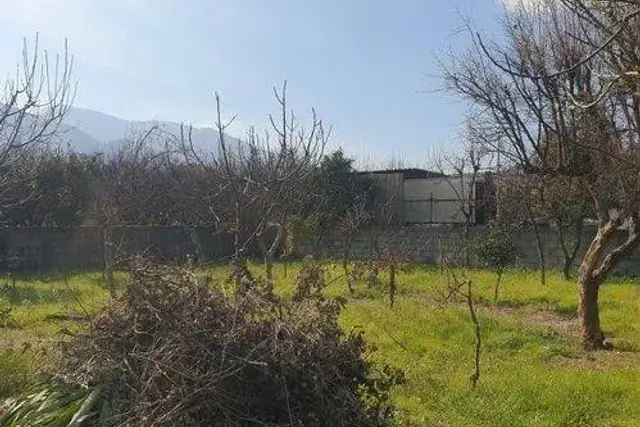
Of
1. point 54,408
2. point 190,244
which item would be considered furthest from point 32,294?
point 54,408

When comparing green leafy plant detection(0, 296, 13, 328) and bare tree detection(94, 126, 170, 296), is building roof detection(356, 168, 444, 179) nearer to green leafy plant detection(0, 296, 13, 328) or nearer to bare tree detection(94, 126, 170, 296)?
bare tree detection(94, 126, 170, 296)

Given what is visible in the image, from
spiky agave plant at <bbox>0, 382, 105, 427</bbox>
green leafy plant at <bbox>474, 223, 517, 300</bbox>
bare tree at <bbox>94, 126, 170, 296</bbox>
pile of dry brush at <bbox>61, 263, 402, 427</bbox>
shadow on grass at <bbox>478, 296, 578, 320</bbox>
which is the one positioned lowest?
shadow on grass at <bbox>478, 296, 578, 320</bbox>

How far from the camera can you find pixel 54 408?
3680mm

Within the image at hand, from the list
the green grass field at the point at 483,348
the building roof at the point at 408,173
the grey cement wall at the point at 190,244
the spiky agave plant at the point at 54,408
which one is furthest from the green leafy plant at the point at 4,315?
the building roof at the point at 408,173

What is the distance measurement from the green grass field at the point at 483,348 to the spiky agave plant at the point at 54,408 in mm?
273

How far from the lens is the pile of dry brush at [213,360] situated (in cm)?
348

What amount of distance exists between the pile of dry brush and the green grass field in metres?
0.45

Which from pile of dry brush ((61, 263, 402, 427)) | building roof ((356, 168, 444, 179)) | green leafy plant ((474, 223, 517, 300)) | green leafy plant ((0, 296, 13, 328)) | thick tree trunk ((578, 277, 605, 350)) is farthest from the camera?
building roof ((356, 168, 444, 179))

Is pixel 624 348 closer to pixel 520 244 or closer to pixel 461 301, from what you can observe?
pixel 461 301

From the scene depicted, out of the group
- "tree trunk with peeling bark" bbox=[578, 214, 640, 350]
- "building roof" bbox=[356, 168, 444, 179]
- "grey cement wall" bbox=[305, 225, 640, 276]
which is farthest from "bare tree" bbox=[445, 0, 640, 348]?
"building roof" bbox=[356, 168, 444, 179]

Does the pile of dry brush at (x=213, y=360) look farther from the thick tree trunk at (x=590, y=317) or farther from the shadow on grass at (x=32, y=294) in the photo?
the shadow on grass at (x=32, y=294)

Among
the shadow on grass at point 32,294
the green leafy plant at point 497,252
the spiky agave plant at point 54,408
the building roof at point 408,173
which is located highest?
the building roof at point 408,173

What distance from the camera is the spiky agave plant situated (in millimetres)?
3553

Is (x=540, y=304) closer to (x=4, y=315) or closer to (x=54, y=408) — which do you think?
(x=4, y=315)
